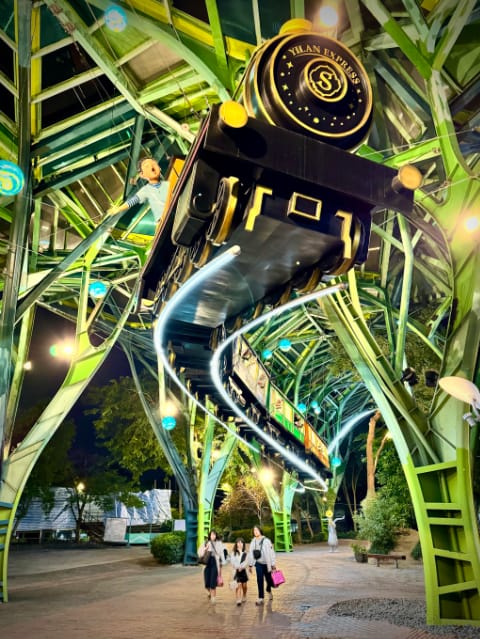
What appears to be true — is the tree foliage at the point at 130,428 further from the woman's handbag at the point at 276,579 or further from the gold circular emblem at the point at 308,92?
the gold circular emblem at the point at 308,92

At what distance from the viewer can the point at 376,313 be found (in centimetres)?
2683

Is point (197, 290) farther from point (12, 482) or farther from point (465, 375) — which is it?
point (12, 482)

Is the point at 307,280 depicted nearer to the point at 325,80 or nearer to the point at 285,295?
the point at 285,295

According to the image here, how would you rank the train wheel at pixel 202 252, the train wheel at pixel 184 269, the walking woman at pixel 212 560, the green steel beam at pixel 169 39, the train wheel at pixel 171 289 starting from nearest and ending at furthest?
the train wheel at pixel 202 252, the train wheel at pixel 184 269, the train wheel at pixel 171 289, the green steel beam at pixel 169 39, the walking woman at pixel 212 560

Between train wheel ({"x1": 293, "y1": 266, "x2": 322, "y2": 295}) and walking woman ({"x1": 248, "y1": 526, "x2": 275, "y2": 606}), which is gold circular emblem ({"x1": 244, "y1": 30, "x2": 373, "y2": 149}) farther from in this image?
walking woman ({"x1": 248, "y1": 526, "x2": 275, "y2": 606})

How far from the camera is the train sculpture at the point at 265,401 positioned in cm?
1269

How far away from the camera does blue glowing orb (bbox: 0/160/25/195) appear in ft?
27.9

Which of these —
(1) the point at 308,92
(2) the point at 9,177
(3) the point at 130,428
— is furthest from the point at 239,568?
(3) the point at 130,428

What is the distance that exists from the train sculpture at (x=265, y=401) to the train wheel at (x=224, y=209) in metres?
6.44

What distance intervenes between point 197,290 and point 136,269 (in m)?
13.3

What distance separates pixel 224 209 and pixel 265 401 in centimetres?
1199

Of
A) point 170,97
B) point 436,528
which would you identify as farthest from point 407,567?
Answer: point 170,97

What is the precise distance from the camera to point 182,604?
10266 millimetres

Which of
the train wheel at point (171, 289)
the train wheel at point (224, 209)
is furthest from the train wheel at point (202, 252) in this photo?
the train wheel at point (171, 289)
